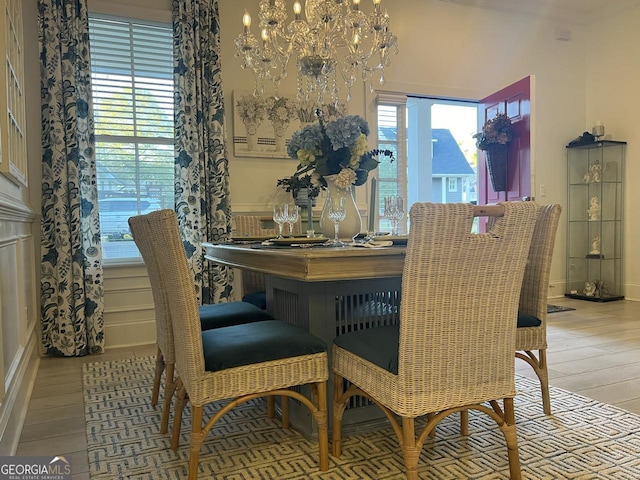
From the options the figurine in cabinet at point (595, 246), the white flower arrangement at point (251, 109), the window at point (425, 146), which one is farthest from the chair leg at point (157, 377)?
the figurine in cabinet at point (595, 246)

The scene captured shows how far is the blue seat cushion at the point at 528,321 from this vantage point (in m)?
2.09

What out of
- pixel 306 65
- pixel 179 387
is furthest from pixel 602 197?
pixel 179 387

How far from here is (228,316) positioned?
2.30 metres

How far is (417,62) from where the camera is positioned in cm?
477

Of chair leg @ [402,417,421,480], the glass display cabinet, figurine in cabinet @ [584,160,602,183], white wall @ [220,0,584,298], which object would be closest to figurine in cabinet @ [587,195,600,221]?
the glass display cabinet

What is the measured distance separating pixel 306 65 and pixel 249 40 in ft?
1.72

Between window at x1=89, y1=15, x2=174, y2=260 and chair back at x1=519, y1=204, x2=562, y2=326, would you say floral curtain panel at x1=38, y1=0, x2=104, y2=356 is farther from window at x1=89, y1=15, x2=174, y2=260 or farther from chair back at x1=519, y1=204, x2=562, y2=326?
chair back at x1=519, y1=204, x2=562, y2=326

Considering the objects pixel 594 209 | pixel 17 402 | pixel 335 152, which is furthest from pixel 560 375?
pixel 594 209

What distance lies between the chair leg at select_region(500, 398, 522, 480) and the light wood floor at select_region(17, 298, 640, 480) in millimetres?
1051

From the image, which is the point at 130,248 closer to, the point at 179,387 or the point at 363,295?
the point at 179,387

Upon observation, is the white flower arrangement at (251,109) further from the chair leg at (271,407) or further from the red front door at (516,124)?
the chair leg at (271,407)

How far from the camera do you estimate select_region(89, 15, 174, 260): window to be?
12.1ft

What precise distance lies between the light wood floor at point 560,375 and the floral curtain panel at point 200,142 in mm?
832

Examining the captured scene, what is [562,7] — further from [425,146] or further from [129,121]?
[129,121]
